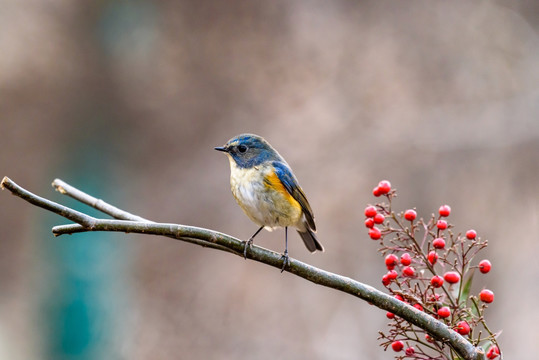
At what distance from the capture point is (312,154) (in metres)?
5.84

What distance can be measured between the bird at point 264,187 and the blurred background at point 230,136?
9.06 feet

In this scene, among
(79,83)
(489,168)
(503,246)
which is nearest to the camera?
(503,246)

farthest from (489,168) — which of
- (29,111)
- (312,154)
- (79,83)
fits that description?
(29,111)

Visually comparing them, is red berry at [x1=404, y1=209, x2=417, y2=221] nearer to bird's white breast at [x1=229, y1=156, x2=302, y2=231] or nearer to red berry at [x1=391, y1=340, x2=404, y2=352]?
red berry at [x1=391, y1=340, x2=404, y2=352]

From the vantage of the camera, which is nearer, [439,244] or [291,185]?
[439,244]

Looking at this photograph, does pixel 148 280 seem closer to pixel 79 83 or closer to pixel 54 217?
pixel 54 217

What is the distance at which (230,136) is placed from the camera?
20.0 ft

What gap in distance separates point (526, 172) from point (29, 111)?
17.2ft

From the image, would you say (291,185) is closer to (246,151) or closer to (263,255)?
(246,151)

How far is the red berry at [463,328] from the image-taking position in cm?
136

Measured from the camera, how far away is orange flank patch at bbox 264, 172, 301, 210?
2.64 meters

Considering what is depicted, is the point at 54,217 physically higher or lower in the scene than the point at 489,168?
lower

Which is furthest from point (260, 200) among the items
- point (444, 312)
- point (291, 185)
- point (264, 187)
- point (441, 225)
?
point (444, 312)

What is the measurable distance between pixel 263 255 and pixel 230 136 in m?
4.52
